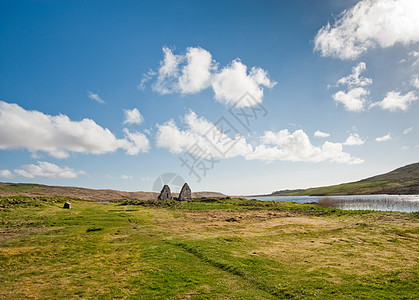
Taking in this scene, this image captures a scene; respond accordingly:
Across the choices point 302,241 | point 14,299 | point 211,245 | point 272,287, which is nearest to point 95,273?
point 14,299

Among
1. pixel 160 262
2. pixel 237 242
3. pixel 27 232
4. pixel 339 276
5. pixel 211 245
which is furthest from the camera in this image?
pixel 27 232

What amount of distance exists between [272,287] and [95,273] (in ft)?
43.8

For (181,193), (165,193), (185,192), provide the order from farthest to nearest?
(165,193) → (185,192) → (181,193)

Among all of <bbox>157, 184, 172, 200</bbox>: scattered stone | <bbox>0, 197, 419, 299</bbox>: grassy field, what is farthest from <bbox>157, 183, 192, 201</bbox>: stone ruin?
<bbox>0, 197, 419, 299</bbox>: grassy field

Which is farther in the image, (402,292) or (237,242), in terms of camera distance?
(237,242)

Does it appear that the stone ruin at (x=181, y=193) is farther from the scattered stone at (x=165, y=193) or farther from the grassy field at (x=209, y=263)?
the grassy field at (x=209, y=263)

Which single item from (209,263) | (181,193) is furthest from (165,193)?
(209,263)

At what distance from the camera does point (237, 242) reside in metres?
26.0

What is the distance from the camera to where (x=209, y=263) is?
1897cm

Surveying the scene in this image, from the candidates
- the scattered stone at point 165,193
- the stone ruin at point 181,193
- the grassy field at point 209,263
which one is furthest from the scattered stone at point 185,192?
the grassy field at point 209,263

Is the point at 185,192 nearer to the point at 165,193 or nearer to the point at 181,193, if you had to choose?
the point at 181,193

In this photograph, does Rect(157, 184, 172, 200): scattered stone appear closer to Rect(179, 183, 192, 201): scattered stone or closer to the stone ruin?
the stone ruin

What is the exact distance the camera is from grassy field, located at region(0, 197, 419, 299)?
13.5 meters

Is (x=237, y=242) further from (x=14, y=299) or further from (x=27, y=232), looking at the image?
(x=27, y=232)
